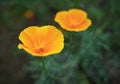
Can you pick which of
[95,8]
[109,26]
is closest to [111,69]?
[109,26]

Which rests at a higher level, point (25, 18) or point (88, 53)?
point (88, 53)

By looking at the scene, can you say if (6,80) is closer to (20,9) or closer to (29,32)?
(20,9)

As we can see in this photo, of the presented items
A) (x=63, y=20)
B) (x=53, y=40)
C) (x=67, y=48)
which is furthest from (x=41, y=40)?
(x=67, y=48)

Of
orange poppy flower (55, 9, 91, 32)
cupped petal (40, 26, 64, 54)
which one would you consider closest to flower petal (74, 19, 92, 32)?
orange poppy flower (55, 9, 91, 32)

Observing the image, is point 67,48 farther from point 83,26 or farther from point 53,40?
point 53,40

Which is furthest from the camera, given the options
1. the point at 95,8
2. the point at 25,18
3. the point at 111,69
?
the point at 25,18
